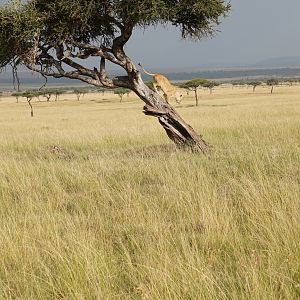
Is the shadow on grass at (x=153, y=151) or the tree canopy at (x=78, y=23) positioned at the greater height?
the tree canopy at (x=78, y=23)

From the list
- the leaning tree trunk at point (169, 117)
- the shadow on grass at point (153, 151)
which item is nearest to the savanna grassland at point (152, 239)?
the leaning tree trunk at point (169, 117)

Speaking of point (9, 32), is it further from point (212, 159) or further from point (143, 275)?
point (143, 275)

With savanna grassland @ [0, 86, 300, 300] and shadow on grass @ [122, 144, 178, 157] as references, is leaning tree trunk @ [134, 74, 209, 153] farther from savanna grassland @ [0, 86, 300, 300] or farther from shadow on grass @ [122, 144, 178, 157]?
savanna grassland @ [0, 86, 300, 300]

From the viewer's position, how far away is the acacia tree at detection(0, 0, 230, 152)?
36.0ft

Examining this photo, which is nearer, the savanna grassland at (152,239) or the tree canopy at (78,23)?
the savanna grassland at (152,239)

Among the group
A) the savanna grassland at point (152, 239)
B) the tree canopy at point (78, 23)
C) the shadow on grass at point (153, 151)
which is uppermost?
the tree canopy at point (78, 23)

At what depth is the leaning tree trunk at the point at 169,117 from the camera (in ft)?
39.7

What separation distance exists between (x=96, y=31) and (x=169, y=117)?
328 cm

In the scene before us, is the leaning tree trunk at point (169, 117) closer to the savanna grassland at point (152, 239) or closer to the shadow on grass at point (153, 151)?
the shadow on grass at point (153, 151)

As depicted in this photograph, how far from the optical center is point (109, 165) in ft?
31.4

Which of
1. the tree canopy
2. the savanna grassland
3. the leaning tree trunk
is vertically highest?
the tree canopy

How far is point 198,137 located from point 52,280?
30.4 feet

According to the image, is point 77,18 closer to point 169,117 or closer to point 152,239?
point 169,117

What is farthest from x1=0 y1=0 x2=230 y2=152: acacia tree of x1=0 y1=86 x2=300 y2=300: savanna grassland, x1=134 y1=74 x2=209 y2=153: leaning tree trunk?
x1=0 y1=86 x2=300 y2=300: savanna grassland
